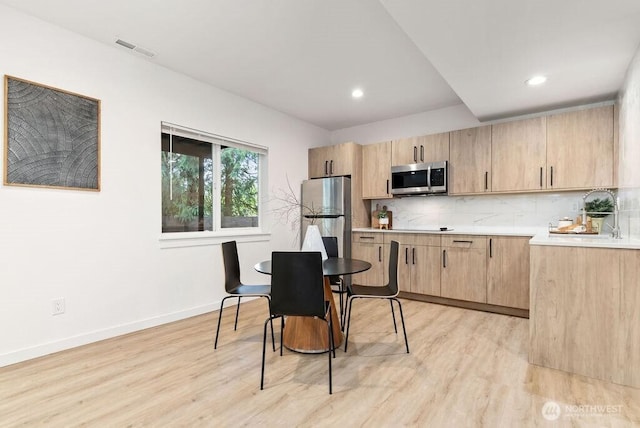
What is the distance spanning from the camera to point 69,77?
2.57m

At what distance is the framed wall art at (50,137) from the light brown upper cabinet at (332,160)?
2894 mm

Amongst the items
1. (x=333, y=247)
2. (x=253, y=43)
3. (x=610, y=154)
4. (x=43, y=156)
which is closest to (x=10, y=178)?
(x=43, y=156)

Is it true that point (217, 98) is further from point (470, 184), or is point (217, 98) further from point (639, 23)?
point (639, 23)

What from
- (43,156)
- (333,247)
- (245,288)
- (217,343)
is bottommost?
(217,343)

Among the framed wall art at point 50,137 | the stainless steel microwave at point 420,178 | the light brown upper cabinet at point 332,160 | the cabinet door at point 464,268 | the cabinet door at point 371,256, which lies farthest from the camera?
the light brown upper cabinet at point 332,160

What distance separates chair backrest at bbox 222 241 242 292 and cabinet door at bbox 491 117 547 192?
121 inches

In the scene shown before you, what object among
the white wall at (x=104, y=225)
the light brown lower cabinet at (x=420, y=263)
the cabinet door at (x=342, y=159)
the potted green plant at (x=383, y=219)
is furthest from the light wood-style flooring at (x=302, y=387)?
the cabinet door at (x=342, y=159)

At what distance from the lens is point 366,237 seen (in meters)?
4.46

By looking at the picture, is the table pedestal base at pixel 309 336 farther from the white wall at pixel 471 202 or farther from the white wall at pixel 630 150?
the white wall at pixel 471 202

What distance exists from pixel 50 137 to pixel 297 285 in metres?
2.26

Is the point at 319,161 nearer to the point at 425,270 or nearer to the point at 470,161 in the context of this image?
the point at 470,161

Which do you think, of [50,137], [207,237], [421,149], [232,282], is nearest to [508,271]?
[421,149]

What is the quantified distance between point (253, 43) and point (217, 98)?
3.83 feet

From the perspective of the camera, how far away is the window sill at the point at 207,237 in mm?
3235
